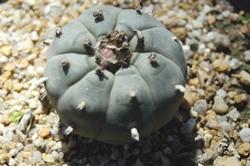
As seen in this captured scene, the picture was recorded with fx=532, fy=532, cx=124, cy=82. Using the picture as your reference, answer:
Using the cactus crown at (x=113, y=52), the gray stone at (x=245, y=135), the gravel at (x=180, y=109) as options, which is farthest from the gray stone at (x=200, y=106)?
the cactus crown at (x=113, y=52)

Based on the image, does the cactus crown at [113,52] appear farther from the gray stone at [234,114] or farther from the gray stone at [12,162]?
the gray stone at [234,114]

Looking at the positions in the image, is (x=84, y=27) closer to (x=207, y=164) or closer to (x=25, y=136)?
(x=25, y=136)

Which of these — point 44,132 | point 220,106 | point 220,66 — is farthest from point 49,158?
point 220,66

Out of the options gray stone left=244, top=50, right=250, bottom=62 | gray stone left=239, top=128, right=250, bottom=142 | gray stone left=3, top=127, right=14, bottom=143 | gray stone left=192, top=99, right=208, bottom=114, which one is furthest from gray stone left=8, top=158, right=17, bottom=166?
gray stone left=244, top=50, right=250, bottom=62

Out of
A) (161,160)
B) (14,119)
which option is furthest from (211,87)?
(14,119)

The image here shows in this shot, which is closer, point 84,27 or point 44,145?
point 84,27

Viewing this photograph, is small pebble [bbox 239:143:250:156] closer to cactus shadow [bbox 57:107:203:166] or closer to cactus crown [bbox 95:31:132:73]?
cactus shadow [bbox 57:107:203:166]

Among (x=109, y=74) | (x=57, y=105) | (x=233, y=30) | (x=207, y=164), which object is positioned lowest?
(x=207, y=164)
